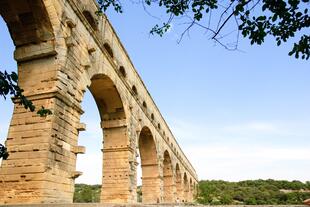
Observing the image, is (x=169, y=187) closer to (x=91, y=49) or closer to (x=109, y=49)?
(x=109, y=49)

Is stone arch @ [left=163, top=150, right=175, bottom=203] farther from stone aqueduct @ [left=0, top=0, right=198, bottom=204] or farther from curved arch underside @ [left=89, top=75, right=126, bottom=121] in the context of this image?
stone aqueduct @ [left=0, top=0, right=198, bottom=204]

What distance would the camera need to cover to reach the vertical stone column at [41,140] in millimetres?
7188

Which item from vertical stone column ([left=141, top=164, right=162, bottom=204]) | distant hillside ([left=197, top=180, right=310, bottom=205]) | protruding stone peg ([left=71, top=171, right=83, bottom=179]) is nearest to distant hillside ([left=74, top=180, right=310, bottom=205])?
distant hillside ([left=197, top=180, right=310, bottom=205])

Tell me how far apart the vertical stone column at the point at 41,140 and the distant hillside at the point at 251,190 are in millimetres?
46774

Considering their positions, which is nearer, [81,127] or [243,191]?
[81,127]

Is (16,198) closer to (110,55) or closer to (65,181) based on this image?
(65,181)

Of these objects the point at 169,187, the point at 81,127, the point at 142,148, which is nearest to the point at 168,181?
the point at 169,187

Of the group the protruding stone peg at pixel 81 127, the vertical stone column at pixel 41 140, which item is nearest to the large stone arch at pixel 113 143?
the protruding stone peg at pixel 81 127

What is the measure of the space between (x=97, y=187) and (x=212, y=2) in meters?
67.6

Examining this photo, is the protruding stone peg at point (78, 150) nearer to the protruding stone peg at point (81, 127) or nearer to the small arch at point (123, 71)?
the protruding stone peg at point (81, 127)

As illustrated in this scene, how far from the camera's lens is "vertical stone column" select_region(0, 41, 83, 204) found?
719 centimetres

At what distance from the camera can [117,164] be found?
1390cm

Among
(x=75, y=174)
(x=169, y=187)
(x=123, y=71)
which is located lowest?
(x=75, y=174)

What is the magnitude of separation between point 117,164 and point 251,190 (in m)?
55.4
